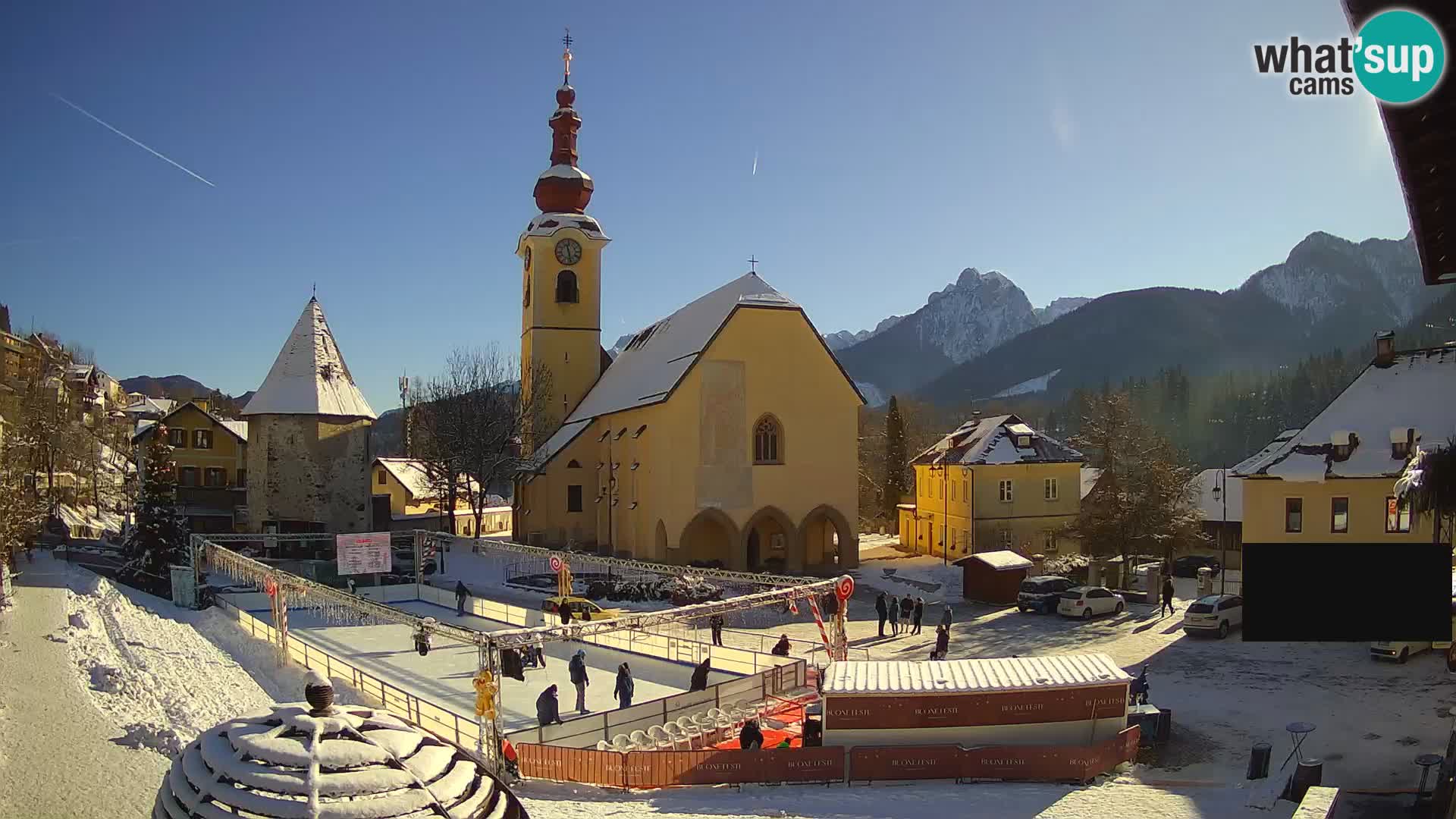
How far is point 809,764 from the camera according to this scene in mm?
15000

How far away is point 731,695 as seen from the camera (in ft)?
61.9

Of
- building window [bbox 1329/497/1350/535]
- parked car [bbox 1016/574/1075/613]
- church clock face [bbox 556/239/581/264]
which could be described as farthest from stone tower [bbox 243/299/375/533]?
building window [bbox 1329/497/1350/535]

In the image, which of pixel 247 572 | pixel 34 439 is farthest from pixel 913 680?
pixel 34 439

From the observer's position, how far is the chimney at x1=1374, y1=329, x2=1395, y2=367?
25.0m

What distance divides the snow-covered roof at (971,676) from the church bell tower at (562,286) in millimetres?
39618

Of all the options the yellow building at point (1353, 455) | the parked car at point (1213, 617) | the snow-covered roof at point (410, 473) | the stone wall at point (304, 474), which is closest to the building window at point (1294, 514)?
the yellow building at point (1353, 455)

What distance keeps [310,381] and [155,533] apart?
1116cm

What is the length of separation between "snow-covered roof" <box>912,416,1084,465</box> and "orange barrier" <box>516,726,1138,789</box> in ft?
96.0

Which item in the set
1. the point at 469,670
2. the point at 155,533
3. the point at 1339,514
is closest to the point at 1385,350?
the point at 1339,514

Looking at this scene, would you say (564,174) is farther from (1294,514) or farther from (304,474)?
(1294,514)

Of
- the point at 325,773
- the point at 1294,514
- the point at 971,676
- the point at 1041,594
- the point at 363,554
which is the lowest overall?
the point at 1041,594

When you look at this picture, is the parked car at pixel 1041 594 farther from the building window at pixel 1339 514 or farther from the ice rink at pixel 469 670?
the ice rink at pixel 469 670

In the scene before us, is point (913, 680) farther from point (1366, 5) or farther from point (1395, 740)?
point (1366, 5)

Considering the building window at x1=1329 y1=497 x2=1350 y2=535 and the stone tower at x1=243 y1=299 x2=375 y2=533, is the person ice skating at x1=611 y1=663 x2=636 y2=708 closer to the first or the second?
the building window at x1=1329 y1=497 x2=1350 y2=535
